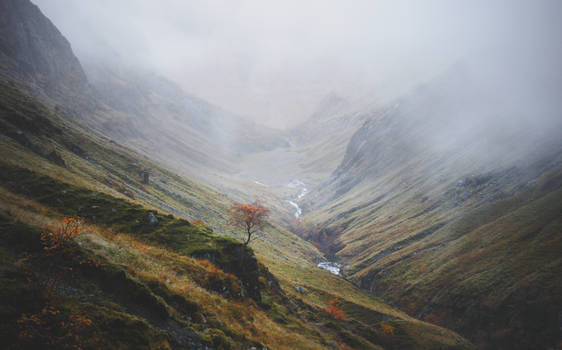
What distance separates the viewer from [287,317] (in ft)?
114

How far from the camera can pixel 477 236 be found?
91.2 metres

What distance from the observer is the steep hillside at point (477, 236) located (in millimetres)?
60812

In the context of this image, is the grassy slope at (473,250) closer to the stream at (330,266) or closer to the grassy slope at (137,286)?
the stream at (330,266)

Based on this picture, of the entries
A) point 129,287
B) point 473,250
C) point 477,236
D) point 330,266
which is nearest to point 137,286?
point 129,287

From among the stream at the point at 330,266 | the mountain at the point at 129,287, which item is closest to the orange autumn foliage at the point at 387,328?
the mountain at the point at 129,287

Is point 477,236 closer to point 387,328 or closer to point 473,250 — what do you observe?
point 473,250

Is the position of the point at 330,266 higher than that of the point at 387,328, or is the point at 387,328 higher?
the point at 330,266

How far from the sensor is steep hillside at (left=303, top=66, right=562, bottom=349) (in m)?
60.8

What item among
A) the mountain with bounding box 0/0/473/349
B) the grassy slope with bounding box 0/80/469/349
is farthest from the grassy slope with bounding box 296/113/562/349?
the mountain with bounding box 0/0/473/349

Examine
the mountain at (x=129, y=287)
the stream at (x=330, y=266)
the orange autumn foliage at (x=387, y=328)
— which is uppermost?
the stream at (x=330, y=266)

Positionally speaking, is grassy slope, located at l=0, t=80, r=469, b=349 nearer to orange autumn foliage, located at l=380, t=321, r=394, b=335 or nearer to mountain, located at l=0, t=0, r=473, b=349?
mountain, located at l=0, t=0, r=473, b=349

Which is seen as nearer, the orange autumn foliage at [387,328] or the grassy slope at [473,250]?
the orange autumn foliage at [387,328]

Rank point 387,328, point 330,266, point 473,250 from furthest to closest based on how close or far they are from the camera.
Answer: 1. point 330,266
2. point 473,250
3. point 387,328

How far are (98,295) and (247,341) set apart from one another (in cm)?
1177
